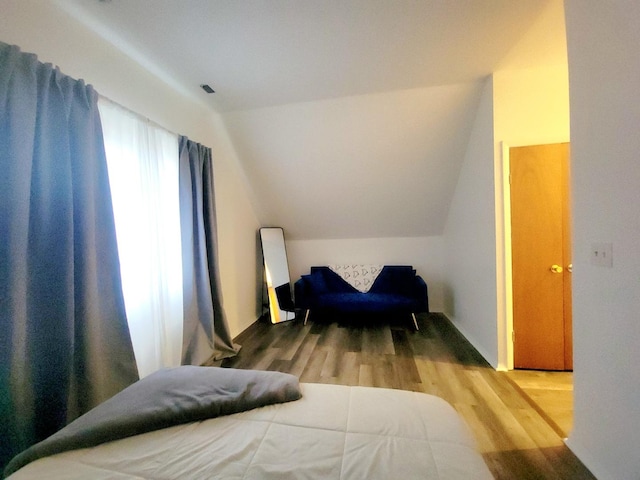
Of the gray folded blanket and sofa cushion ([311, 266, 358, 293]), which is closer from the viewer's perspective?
the gray folded blanket

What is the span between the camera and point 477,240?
2.55 meters

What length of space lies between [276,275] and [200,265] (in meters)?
1.54

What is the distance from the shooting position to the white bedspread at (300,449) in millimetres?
704

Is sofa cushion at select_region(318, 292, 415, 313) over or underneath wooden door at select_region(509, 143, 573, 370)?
underneath

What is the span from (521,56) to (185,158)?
298cm

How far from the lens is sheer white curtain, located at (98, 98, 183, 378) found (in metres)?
1.70

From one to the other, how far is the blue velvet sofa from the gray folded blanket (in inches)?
91.5

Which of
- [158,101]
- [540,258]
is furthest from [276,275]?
[540,258]

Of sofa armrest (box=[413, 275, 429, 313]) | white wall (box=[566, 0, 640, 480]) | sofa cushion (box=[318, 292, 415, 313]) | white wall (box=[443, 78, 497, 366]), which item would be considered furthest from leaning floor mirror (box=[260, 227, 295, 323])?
white wall (box=[566, 0, 640, 480])

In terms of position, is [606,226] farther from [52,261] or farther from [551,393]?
[52,261]

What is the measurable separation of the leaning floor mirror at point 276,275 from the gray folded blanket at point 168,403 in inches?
97.1

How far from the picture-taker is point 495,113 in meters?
2.14

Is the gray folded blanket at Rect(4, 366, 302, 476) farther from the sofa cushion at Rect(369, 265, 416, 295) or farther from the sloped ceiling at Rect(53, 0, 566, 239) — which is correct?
the sofa cushion at Rect(369, 265, 416, 295)

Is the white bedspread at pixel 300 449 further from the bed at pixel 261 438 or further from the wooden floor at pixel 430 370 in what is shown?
the wooden floor at pixel 430 370
